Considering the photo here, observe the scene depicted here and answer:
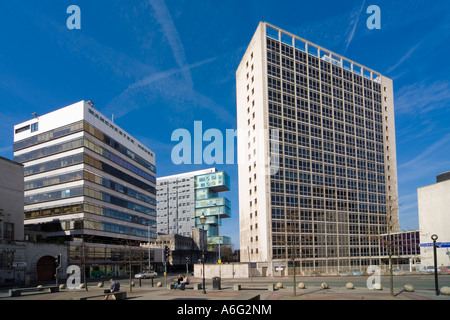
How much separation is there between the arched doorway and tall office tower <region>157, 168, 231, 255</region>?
4652 inches

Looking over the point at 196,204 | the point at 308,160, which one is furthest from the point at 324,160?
the point at 196,204

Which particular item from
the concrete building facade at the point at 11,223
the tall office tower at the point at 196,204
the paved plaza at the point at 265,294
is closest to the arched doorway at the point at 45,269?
the concrete building facade at the point at 11,223

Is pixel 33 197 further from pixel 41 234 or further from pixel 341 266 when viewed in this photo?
pixel 341 266

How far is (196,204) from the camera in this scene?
187750 millimetres

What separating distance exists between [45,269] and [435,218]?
74.2 metres

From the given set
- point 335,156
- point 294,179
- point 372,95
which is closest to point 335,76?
point 372,95

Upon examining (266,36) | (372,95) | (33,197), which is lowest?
(33,197)

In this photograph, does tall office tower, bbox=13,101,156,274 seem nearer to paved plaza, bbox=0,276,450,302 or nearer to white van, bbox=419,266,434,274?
paved plaza, bbox=0,276,450,302

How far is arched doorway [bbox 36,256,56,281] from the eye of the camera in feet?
196

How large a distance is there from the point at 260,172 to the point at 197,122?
127 feet

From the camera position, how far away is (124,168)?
91188 millimetres

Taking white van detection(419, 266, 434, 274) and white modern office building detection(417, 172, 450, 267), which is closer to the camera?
white van detection(419, 266, 434, 274)

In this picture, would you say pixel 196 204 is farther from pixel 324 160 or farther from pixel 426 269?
pixel 426 269

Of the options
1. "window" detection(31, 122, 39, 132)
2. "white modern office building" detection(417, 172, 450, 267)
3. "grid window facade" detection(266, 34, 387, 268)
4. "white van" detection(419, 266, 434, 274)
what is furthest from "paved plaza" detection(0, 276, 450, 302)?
"window" detection(31, 122, 39, 132)
